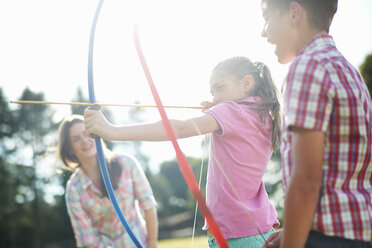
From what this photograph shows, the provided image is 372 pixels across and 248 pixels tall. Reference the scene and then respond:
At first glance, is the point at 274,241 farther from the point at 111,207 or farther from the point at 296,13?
the point at 111,207

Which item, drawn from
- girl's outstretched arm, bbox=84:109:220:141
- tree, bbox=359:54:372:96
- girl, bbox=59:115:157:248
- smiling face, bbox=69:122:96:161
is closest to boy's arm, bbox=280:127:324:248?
girl's outstretched arm, bbox=84:109:220:141

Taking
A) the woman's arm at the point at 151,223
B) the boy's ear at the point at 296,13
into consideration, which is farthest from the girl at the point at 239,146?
the woman's arm at the point at 151,223

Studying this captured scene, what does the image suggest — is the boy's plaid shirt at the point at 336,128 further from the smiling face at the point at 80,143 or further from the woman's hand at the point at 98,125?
the smiling face at the point at 80,143

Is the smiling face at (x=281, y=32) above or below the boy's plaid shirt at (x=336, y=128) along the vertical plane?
above

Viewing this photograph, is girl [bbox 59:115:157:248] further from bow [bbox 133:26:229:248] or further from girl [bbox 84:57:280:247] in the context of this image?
bow [bbox 133:26:229:248]

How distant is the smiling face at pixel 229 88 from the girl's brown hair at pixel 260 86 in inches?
0.9

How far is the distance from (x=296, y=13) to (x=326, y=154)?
496mm

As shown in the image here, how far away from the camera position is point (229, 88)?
2041mm

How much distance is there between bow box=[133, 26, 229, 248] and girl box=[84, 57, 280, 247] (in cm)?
23

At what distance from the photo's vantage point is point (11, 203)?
22578mm

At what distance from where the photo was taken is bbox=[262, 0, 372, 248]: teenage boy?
1.20 meters

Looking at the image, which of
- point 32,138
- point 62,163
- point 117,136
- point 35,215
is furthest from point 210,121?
point 32,138

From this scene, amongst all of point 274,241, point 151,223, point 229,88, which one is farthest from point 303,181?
point 151,223

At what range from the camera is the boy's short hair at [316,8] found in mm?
1361
